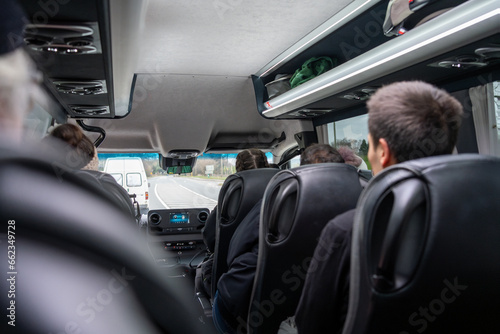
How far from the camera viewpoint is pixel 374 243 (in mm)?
1185

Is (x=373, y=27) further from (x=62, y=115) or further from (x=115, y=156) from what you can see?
(x=115, y=156)

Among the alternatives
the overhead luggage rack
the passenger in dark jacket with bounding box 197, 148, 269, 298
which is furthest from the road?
the overhead luggage rack

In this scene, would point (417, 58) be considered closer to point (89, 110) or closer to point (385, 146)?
point (385, 146)

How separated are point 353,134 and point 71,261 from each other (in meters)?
4.40

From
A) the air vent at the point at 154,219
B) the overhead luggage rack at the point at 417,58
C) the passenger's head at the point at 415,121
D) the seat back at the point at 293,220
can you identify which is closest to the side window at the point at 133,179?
the air vent at the point at 154,219

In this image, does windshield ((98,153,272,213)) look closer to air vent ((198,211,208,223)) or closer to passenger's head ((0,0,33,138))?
air vent ((198,211,208,223))

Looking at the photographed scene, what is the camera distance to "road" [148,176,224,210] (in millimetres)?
5828

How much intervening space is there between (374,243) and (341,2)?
7.41 feet

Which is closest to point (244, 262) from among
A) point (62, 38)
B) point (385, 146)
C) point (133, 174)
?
point (385, 146)

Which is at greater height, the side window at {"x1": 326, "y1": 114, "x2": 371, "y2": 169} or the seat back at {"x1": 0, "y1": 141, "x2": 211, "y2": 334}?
the side window at {"x1": 326, "y1": 114, "x2": 371, "y2": 169}

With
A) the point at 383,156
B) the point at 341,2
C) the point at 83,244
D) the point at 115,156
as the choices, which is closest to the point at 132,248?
the point at 83,244

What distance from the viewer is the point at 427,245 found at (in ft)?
3.55

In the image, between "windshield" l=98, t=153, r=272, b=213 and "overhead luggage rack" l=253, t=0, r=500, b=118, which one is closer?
"overhead luggage rack" l=253, t=0, r=500, b=118

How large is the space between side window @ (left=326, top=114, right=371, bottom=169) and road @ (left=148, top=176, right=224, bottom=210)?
2014mm
